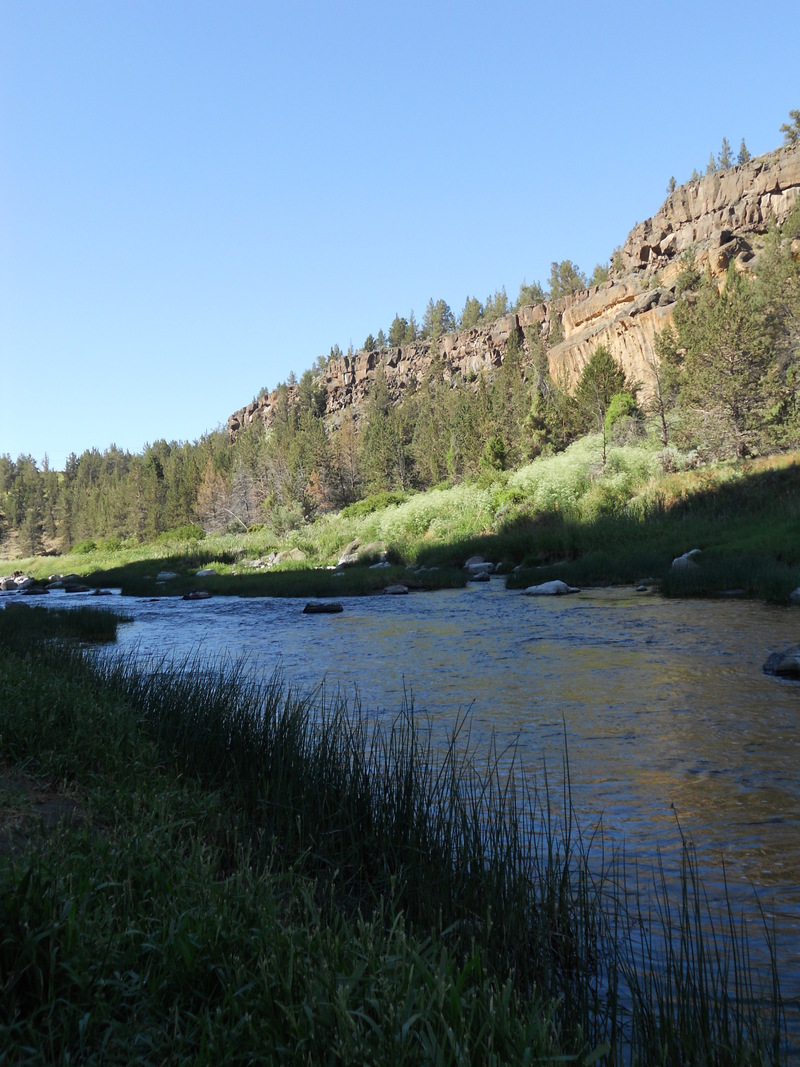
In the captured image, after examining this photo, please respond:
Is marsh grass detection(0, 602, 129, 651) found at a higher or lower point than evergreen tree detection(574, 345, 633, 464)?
lower

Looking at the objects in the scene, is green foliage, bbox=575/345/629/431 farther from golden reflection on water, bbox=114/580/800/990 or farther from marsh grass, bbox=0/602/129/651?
marsh grass, bbox=0/602/129/651

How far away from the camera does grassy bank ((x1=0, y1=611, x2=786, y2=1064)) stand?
201 centimetres

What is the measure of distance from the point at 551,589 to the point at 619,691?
1101 centimetres

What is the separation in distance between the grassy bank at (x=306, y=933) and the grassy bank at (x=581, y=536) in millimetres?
13202

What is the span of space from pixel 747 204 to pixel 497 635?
78949mm

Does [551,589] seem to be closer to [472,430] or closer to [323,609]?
[323,609]

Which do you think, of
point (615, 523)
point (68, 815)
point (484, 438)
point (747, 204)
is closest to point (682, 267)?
point (747, 204)

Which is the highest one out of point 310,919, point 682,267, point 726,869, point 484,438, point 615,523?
point 682,267

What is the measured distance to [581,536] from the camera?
26094mm

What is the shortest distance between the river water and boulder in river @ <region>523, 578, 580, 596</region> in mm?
588

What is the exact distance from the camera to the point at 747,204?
76.4 metres

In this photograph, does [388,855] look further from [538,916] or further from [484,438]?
[484,438]

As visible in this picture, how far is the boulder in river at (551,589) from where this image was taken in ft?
65.2

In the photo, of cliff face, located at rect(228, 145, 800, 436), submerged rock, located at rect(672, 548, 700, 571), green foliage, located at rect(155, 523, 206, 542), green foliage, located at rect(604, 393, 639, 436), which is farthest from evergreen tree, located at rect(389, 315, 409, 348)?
submerged rock, located at rect(672, 548, 700, 571)
